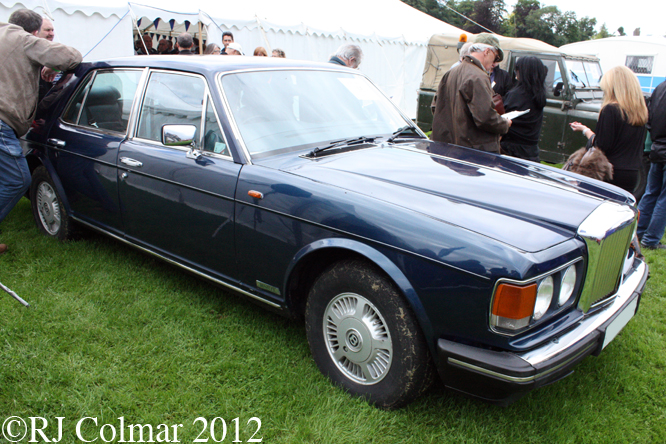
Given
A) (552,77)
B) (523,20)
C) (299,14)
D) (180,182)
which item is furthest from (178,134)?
(523,20)

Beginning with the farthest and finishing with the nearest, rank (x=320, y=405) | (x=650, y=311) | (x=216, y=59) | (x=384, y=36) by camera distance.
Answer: (x=384, y=36)
(x=650, y=311)
(x=216, y=59)
(x=320, y=405)

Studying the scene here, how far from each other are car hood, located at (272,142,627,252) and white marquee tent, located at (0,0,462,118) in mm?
7462

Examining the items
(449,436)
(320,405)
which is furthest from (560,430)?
(320,405)

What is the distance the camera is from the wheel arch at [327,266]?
85.5 inches

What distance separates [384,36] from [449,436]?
12.7 meters

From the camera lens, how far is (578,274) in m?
2.20

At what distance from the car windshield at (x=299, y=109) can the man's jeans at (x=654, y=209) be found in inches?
123

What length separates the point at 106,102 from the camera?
392 centimetres

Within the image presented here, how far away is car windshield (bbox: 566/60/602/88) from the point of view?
9039mm

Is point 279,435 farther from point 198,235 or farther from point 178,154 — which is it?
point 178,154

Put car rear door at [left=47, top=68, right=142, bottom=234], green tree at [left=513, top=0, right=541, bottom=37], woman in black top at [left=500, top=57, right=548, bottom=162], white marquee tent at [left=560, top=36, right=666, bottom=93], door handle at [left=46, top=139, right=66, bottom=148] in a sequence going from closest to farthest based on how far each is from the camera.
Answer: car rear door at [left=47, top=68, right=142, bottom=234] < door handle at [left=46, top=139, right=66, bottom=148] < woman in black top at [left=500, top=57, right=548, bottom=162] < white marquee tent at [left=560, top=36, right=666, bottom=93] < green tree at [left=513, top=0, right=541, bottom=37]

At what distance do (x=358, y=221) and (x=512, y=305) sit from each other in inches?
30.9

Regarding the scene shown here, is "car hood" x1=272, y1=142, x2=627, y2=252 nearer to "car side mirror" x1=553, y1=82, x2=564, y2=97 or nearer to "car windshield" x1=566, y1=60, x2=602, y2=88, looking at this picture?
"car side mirror" x1=553, y1=82, x2=564, y2=97

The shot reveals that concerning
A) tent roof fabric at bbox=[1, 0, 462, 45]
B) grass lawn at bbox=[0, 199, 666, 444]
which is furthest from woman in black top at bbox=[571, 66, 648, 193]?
tent roof fabric at bbox=[1, 0, 462, 45]
